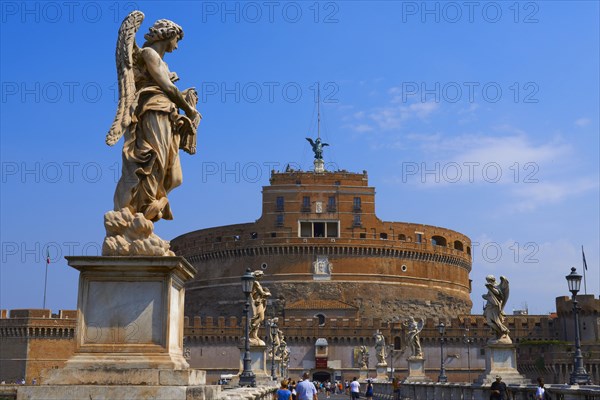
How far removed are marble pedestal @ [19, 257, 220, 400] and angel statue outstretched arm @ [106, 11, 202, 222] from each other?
0.51 meters

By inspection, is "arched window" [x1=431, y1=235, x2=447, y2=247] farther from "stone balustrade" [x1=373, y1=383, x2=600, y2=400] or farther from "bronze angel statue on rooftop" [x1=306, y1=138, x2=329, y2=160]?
"stone balustrade" [x1=373, y1=383, x2=600, y2=400]

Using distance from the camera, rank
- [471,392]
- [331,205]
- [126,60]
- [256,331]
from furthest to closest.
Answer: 1. [331,205]
2. [256,331]
3. [471,392]
4. [126,60]

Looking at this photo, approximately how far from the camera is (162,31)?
20.2 ft

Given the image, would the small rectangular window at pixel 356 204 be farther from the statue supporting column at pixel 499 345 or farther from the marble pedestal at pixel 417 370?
the statue supporting column at pixel 499 345

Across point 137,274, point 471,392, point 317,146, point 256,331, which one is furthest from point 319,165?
point 137,274

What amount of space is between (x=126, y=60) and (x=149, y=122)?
1.73 feet

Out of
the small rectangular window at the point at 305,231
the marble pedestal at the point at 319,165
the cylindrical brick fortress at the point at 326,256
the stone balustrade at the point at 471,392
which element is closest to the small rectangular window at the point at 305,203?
the cylindrical brick fortress at the point at 326,256

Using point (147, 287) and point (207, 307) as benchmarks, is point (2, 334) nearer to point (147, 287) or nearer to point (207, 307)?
point (207, 307)

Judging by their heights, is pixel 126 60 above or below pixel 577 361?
above

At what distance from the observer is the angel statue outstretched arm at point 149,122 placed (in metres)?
5.73

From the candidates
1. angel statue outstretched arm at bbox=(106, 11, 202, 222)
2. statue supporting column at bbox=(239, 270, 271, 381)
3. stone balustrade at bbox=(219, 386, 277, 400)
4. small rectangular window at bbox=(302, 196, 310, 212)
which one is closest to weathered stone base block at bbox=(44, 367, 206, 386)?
stone balustrade at bbox=(219, 386, 277, 400)

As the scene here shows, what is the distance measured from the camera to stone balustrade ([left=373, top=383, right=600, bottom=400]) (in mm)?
12852

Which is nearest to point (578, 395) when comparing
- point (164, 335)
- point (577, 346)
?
point (577, 346)

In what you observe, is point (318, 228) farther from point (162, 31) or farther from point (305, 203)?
point (162, 31)
